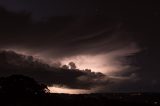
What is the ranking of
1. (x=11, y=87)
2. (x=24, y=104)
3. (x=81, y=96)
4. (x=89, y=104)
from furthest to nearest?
(x=81, y=96), (x=11, y=87), (x=89, y=104), (x=24, y=104)

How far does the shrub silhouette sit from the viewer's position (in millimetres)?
108431

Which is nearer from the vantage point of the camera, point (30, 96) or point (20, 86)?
point (30, 96)

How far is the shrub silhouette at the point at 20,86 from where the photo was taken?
356ft

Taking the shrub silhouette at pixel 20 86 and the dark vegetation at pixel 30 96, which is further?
the shrub silhouette at pixel 20 86

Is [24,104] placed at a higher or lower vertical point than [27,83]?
lower

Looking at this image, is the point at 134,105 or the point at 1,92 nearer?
the point at 1,92

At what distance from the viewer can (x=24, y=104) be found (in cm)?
9488

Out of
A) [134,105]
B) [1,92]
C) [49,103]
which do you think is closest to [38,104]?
[49,103]

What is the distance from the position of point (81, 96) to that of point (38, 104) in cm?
2410

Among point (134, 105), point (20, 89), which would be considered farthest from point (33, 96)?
point (134, 105)

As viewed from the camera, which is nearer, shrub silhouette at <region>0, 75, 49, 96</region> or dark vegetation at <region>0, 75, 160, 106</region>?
dark vegetation at <region>0, 75, 160, 106</region>

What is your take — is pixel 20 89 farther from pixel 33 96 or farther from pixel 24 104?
pixel 24 104

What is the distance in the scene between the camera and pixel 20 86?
112000 mm

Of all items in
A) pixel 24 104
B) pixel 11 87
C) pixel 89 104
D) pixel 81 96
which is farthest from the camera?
pixel 81 96
